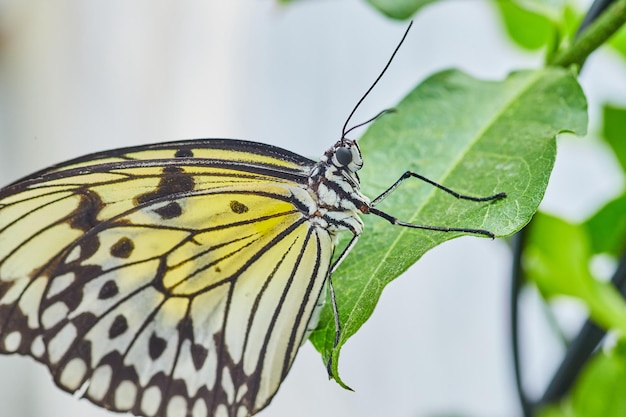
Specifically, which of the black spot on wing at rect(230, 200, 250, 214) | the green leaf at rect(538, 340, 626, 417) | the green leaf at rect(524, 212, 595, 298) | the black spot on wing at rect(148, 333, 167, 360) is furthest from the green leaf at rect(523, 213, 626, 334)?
the black spot on wing at rect(148, 333, 167, 360)

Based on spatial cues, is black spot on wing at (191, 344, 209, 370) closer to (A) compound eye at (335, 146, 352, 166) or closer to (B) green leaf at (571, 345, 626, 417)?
(A) compound eye at (335, 146, 352, 166)

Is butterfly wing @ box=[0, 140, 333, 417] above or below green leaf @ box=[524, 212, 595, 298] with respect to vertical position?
above

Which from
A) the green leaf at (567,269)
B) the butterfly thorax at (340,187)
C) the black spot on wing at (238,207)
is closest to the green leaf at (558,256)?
the green leaf at (567,269)

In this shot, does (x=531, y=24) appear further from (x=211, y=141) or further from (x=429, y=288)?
(x=429, y=288)

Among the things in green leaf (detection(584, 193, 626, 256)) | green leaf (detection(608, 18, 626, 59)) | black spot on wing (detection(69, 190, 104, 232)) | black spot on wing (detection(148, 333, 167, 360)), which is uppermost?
black spot on wing (detection(69, 190, 104, 232))

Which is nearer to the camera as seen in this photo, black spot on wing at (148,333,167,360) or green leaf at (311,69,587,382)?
green leaf at (311,69,587,382)

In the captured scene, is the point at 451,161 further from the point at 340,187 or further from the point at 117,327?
the point at 117,327
